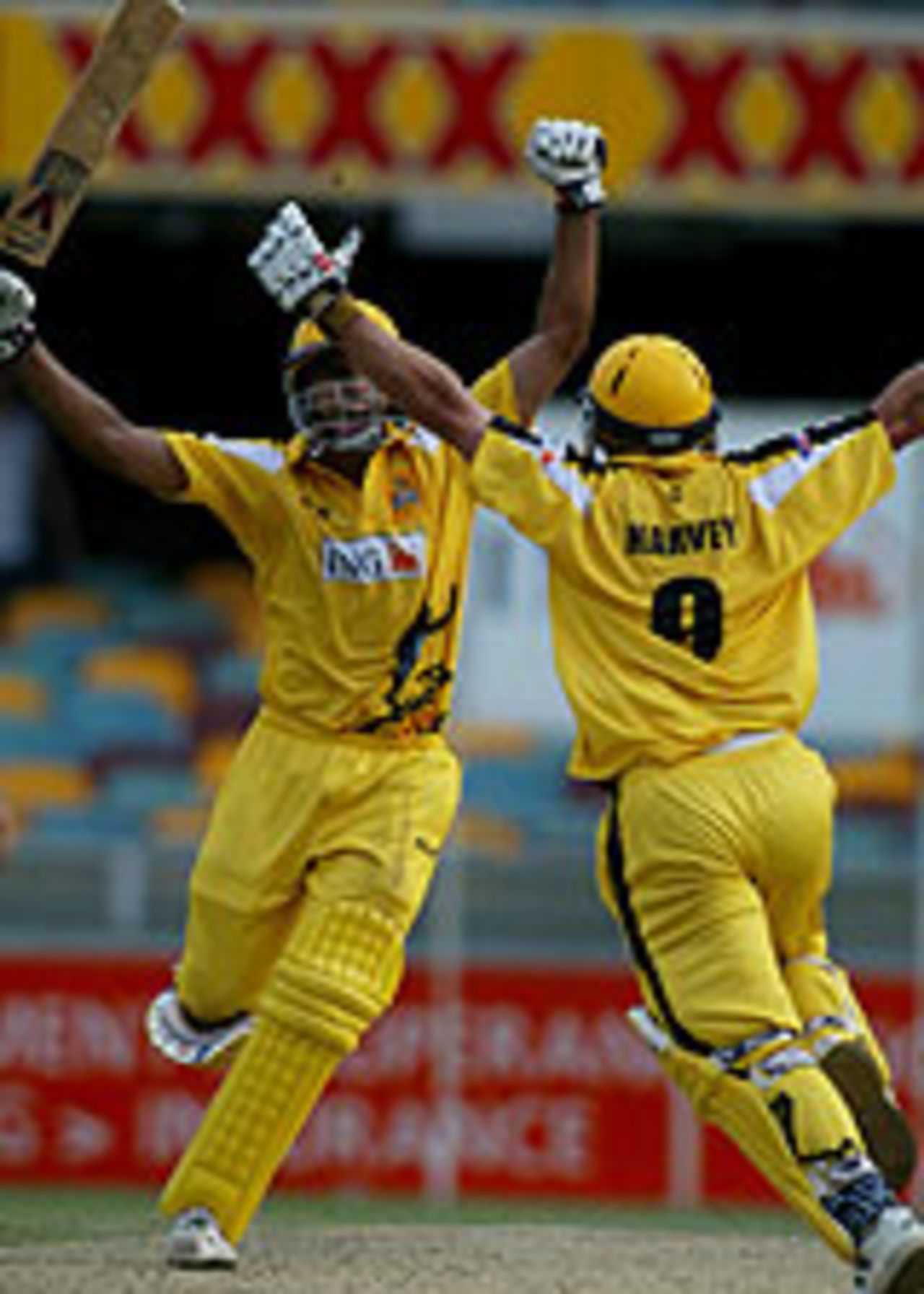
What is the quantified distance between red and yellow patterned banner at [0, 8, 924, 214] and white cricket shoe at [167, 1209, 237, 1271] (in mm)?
9857

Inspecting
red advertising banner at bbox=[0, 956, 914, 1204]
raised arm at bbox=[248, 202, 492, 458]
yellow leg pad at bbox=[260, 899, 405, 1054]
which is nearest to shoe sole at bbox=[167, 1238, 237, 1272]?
yellow leg pad at bbox=[260, 899, 405, 1054]

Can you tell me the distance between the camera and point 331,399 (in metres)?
8.16

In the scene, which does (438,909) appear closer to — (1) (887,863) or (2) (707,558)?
(1) (887,863)

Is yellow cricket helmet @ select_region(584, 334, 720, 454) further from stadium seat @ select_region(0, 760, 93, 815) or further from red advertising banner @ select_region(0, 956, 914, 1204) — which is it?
stadium seat @ select_region(0, 760, 93, 815)

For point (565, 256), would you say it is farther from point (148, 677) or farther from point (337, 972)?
point (148, 677)

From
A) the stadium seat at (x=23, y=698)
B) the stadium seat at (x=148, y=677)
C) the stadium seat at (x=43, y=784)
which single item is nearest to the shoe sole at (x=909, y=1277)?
the stadium seat at (x=43, y=784)

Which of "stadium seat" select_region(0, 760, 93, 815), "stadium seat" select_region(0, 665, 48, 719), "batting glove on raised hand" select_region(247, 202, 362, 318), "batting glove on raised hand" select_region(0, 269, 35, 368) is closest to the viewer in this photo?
"batting glove on raised hand" select_region(247, 202, 362, 318)

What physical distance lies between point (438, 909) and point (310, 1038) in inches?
217

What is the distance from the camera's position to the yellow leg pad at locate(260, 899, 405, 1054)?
7.70 metres

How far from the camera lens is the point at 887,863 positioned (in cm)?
1536

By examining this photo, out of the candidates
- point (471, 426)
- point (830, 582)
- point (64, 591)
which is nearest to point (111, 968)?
point (830, 582)

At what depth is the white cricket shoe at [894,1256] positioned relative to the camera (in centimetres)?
682

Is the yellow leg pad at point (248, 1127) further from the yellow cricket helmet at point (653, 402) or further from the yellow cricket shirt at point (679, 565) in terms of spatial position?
the yellow cricket helmet at point (653, 402)

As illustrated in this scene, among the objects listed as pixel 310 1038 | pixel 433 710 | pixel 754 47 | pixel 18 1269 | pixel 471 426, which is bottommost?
pixel 18 1269
